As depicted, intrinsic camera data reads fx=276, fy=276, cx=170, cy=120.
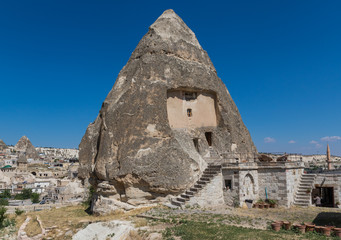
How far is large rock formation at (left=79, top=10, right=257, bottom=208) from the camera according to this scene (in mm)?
19250

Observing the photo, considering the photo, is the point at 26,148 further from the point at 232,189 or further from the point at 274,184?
the point at 274,184

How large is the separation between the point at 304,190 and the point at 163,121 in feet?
36.6

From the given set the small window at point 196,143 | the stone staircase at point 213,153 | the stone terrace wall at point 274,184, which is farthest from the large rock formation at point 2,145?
the stone terrace wall at point 274,184

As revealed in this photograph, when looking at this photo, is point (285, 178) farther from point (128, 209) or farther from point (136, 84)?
point (136, 84)

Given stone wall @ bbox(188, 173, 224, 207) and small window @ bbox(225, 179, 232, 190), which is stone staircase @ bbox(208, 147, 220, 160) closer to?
stone wall @ bbox(188, 173, 224, 207)

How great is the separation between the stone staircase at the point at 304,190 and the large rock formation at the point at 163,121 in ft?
20.4

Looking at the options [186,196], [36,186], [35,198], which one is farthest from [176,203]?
[36,186]

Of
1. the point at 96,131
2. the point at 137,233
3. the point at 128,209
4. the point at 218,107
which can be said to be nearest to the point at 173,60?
the point at 218,107

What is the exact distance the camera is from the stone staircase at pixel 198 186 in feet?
60.4

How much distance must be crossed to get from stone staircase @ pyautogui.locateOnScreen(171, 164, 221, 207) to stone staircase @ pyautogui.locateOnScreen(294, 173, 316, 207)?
578 centimetres

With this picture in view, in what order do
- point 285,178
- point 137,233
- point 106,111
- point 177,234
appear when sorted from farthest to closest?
point 106,111 < point 285,178 < point 137,233 < point 177,234

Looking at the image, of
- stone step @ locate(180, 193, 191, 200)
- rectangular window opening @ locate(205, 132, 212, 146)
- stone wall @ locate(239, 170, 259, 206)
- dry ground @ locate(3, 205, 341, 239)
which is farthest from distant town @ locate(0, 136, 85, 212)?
stone wall @ locate(239, 170, 259, 206)

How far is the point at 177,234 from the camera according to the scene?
11.9m

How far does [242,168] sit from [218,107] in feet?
24.0
